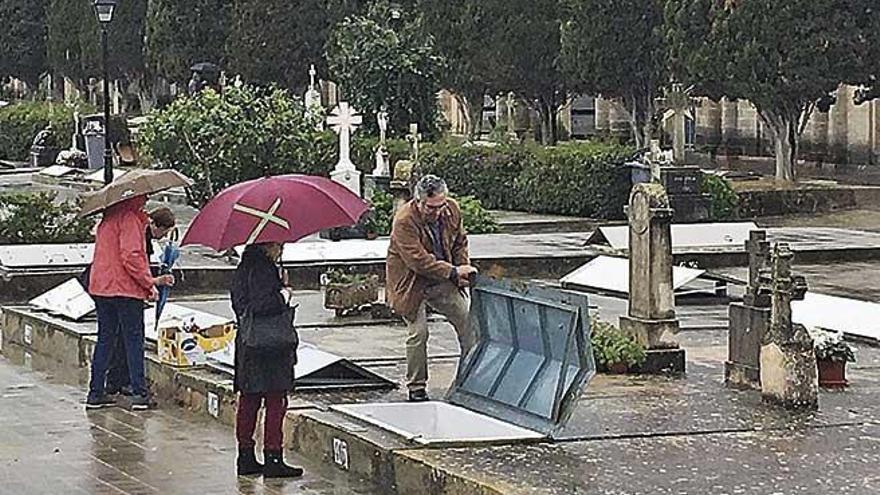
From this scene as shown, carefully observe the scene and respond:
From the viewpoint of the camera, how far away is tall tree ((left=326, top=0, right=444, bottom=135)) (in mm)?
38875

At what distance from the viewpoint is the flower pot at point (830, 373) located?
1339cm

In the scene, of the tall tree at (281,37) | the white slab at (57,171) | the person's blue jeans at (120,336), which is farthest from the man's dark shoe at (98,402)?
the tall tree at (281,37)

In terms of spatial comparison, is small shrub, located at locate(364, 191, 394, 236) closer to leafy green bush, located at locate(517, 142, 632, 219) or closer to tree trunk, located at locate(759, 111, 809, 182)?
leafy green bush, located at locate(517, 142, 632, 219)

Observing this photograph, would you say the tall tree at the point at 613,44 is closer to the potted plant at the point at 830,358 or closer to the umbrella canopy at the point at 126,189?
the potted plant at the point at 830,358

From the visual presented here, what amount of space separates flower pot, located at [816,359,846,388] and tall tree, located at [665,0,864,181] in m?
24.3

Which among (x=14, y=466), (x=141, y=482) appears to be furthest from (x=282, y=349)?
(x=14, y=466)

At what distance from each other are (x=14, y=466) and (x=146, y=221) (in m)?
2.52

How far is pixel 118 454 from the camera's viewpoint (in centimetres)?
1218

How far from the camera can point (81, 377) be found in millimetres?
15750

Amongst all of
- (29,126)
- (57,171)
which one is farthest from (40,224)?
(29,126)

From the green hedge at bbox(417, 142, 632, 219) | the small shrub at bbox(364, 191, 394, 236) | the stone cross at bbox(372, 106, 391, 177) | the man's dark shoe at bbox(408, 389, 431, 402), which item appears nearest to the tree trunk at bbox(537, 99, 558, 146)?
the stone cross at bbox(372, 106, 391, 177)

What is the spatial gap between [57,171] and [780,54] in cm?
1640

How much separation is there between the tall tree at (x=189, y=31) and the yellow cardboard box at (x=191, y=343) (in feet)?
137

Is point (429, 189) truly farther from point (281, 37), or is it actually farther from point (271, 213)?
point (281, 37)
